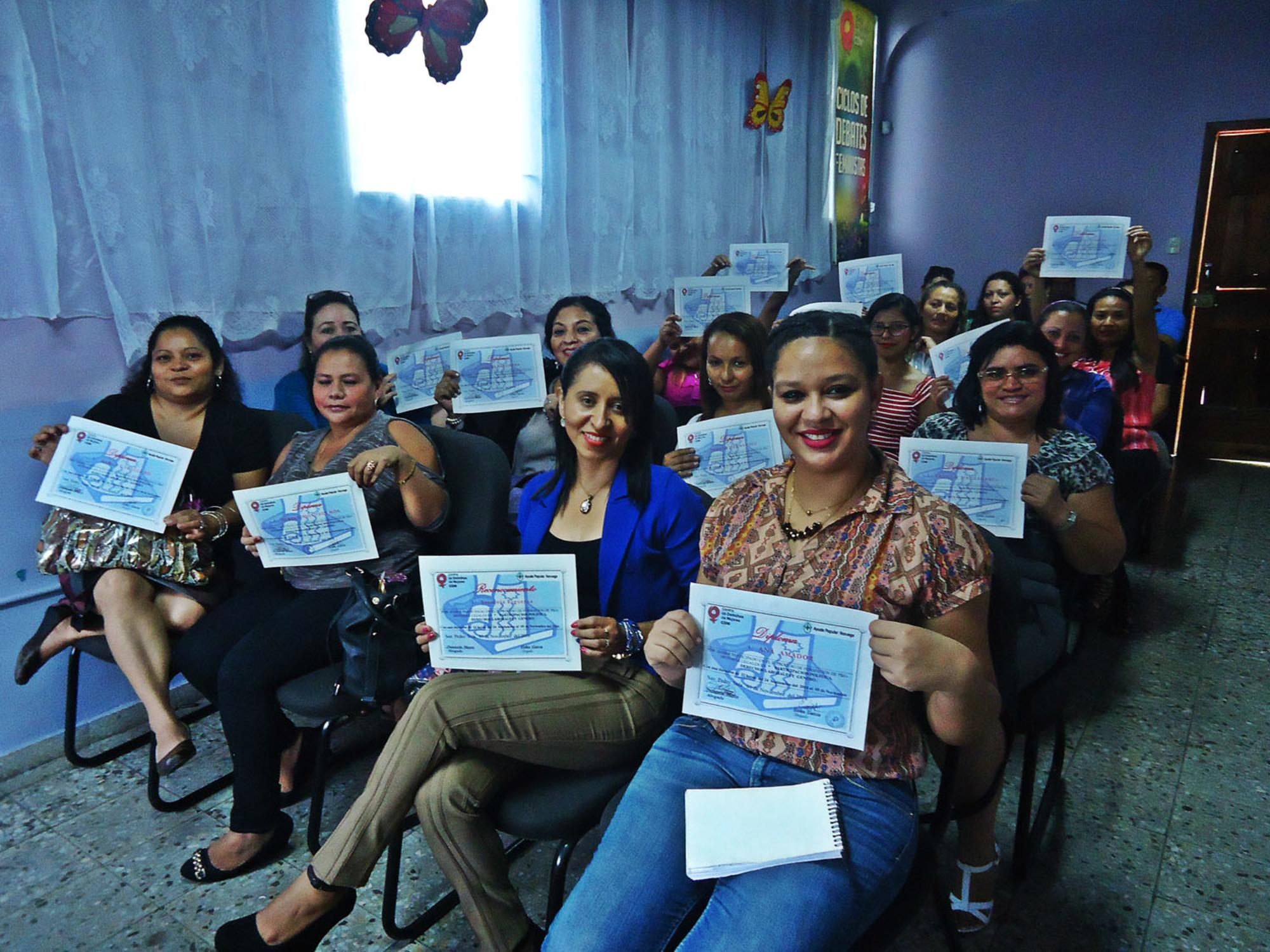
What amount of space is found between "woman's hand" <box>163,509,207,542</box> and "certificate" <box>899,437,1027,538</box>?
195cm

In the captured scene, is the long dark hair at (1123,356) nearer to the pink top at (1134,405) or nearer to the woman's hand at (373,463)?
the pink top at (1134,405)

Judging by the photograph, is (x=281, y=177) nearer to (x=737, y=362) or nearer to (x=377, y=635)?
(x=737, y=362)

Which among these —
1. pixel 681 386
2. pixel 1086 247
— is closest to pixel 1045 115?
pixel 1086 247

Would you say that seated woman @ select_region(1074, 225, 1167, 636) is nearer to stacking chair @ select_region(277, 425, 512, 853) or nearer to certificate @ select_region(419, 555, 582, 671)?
stacking chair @ select_region(277, 425, 512, 853)

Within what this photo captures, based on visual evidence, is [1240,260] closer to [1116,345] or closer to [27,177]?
[1116,345]

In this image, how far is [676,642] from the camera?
135 centimetres

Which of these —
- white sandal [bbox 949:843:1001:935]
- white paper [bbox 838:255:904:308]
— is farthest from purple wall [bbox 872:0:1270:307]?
white sandal [bbox 949:843:1001:935]

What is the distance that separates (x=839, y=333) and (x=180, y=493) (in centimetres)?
202

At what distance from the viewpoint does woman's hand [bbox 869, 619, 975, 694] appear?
1210mm

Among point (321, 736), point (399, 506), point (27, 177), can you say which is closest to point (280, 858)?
point (321, 736)

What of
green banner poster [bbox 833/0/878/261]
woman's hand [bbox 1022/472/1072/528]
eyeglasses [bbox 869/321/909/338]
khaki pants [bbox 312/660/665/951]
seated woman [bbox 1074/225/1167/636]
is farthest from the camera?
green banner poster [bbox 833/0/878/261]

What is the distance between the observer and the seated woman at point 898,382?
3193 millimetres

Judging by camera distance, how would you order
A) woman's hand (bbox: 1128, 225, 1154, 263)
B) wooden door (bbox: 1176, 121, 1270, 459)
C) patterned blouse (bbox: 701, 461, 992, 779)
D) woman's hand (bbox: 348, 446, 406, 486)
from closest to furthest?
patterned blouse (bbox: 701, 461, 992, 779), woman's hand (bbox: 348, 446, 406, 486), woman's hand (bbox: 1128, 225, 1154, 263), wooden door (bbox: 1176, 121, 1270, 459)

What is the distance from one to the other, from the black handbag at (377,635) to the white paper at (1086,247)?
12.4 ft
